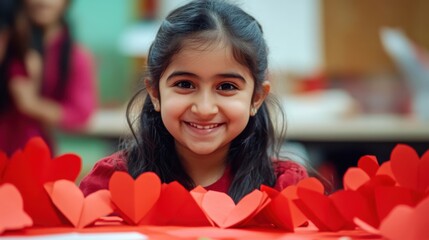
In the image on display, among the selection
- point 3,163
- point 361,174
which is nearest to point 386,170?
point 361,174

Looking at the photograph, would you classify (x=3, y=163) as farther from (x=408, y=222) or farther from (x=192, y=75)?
(x=408, y=222)

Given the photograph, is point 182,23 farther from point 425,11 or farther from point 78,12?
point 425,11

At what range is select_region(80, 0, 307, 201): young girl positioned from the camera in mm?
913

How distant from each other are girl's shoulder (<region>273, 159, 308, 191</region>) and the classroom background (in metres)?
2.20

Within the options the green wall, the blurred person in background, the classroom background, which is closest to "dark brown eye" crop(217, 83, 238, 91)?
the blurred person in background

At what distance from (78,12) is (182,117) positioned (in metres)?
3.07

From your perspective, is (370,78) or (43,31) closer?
(43,31)

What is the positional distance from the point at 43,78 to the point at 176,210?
181cm

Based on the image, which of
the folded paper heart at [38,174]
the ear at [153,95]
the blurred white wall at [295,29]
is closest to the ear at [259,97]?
the ear at [153,95]

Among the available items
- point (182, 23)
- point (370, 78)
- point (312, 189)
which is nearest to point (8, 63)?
point (182, 23)

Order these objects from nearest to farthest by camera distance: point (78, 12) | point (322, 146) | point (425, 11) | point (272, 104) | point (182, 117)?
1. point (182, 117)
2. point (272, 104)
3. point (322, 146)
4. point (78, 12)
5. point (425, 11)

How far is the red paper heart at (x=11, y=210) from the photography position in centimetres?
78

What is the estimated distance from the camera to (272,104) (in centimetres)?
110

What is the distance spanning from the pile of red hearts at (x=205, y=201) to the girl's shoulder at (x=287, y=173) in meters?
0.13
